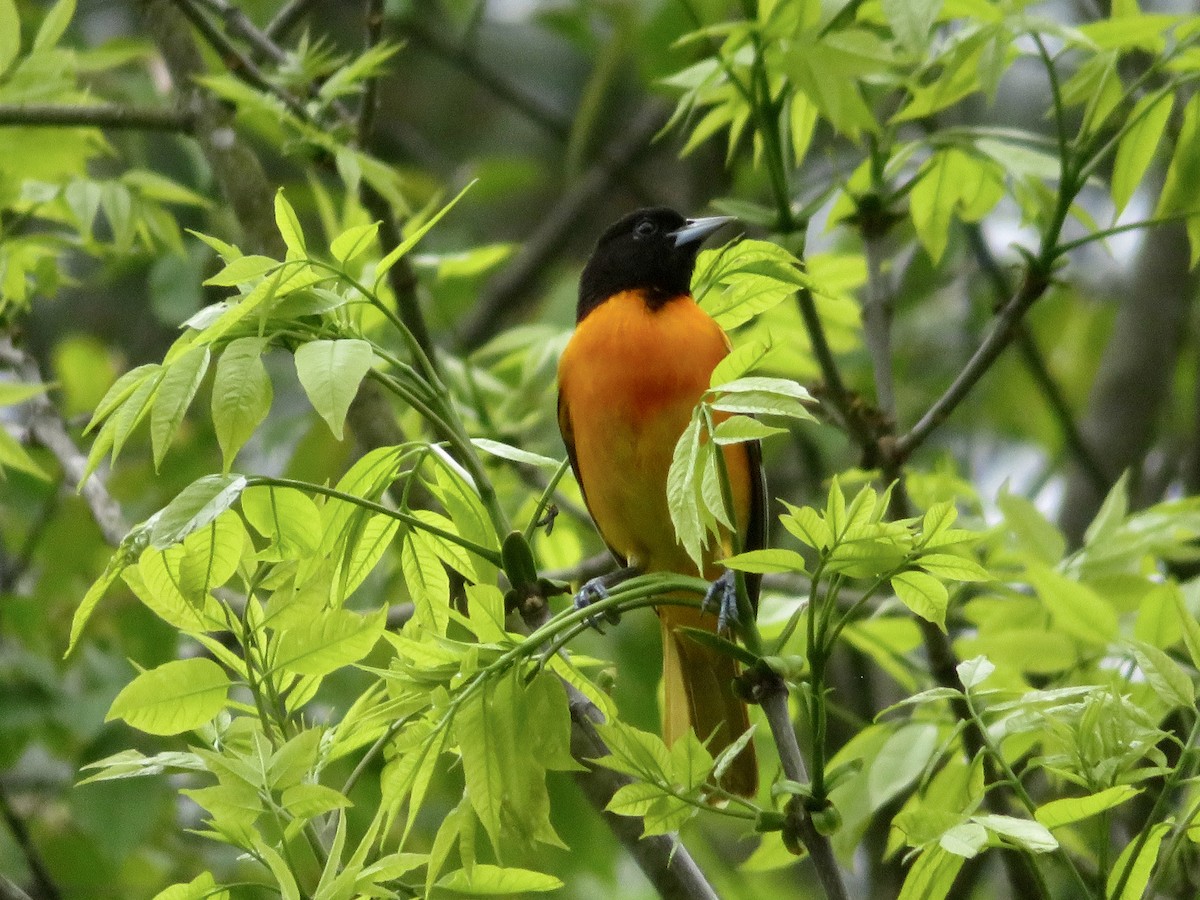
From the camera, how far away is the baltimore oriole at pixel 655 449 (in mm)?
3594

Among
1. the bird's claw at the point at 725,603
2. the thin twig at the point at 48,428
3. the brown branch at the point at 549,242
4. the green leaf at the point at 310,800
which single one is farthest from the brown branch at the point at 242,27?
the brown branch at the point at 549,242

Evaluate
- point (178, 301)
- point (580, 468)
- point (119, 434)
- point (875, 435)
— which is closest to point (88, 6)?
point (178, 301)

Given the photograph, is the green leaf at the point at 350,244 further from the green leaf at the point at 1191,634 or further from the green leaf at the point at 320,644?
the green leaf at the point at 1191,634

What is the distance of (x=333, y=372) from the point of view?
5.74 feet

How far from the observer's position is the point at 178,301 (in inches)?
192

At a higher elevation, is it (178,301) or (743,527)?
(178,301)

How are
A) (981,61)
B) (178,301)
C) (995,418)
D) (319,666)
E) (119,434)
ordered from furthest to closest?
(995,418), (178,301), (981,61), (319,666), (119,434)

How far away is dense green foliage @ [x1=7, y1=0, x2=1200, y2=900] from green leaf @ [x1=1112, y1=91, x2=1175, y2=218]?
1cm

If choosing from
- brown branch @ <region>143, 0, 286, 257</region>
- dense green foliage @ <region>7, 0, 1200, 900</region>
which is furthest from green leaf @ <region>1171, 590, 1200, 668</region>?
brown branch @ <region>143, 0, 286, 257</region>

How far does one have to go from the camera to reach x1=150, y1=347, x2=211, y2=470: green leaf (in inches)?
69.1

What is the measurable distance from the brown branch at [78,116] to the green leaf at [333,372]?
1818 millimetres

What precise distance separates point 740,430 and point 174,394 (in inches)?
26.2

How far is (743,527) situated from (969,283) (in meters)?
3.73

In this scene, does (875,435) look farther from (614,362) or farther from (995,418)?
(995,418)
